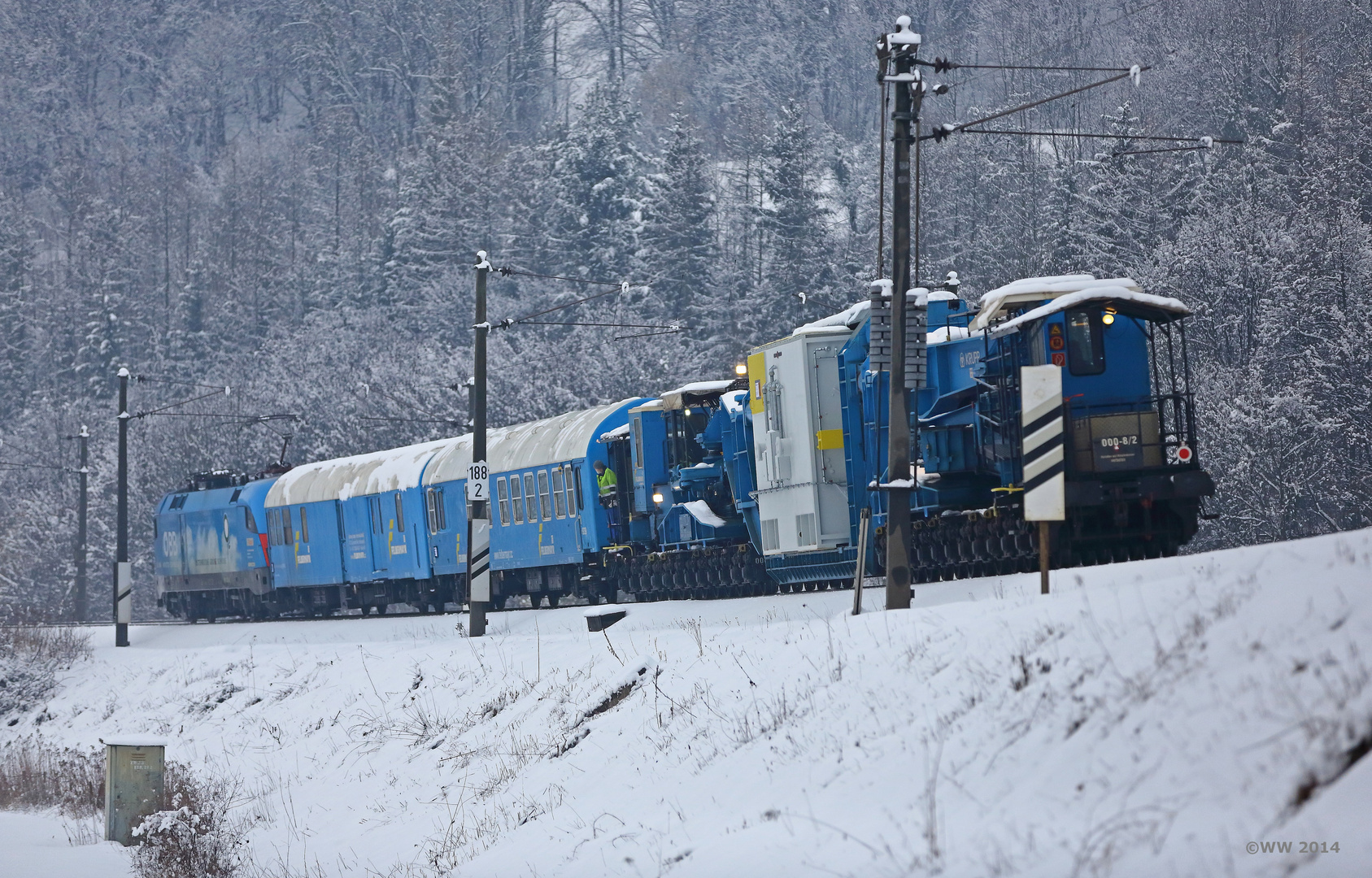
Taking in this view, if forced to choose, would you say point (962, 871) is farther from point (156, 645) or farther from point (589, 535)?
point (156, 645)

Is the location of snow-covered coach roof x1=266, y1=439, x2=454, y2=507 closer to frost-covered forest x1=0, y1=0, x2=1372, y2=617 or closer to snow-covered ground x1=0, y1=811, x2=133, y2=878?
frost-covered forest x1=0, y1=0, x2=1372, y2=617

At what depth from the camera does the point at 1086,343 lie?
1998cm

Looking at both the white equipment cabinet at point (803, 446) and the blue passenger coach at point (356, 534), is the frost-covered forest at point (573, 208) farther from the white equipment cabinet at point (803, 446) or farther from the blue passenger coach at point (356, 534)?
the white equipment cabinet at point (803, 446)

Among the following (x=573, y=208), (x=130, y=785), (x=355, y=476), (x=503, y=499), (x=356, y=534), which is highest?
(x=573, y=208)

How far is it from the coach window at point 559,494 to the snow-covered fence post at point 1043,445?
19.4 m

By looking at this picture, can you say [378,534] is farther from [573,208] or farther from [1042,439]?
[573,208]

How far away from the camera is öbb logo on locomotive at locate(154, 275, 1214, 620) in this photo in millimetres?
19797

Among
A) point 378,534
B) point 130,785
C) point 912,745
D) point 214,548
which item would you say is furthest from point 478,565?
point 214,548

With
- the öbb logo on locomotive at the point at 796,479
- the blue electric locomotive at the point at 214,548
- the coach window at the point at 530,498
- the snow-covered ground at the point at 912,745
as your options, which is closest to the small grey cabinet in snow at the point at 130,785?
the snow-covered ground at the point at 912,745

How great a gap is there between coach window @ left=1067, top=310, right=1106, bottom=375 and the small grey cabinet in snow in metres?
12.7

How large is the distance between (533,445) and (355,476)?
8475 millimetres

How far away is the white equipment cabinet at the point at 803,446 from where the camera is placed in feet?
76.9

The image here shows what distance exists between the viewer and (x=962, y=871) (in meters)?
8.14

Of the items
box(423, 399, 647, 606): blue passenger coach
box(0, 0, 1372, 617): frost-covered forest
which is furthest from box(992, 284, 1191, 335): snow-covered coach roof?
box(0, 0, 1372, 617): frost-covered forest
